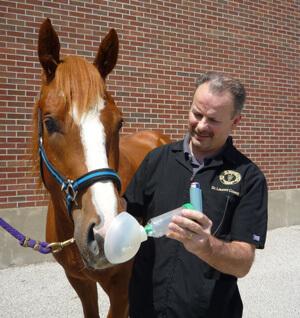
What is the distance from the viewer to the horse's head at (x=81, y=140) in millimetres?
1422

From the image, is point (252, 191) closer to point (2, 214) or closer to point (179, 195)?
point (179, 195)

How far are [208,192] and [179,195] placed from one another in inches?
6.3

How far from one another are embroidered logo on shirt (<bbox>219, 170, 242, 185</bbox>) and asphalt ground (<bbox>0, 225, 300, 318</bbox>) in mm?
2391

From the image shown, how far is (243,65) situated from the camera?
261 inches

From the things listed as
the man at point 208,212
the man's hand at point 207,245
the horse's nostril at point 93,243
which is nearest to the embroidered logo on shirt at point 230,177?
the man at point 208,212

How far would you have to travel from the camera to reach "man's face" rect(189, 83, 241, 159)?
1578mm

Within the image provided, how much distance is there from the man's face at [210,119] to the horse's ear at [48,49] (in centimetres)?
88

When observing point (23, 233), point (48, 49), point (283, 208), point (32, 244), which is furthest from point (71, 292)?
point (283, 208)

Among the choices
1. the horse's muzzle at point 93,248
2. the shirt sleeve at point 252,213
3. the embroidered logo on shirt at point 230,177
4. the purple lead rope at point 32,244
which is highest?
the embroidered logo on shirt at point 230,177

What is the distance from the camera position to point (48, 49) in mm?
1953

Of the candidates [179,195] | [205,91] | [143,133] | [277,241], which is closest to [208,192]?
[179,195]

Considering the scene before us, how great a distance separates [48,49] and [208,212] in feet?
4.33

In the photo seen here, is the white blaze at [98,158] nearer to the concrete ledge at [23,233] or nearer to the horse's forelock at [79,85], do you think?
the horse's forelock at [79,85]

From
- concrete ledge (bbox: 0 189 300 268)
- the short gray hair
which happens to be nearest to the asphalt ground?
concrete ledge (bbox: 0 189 300 268)
